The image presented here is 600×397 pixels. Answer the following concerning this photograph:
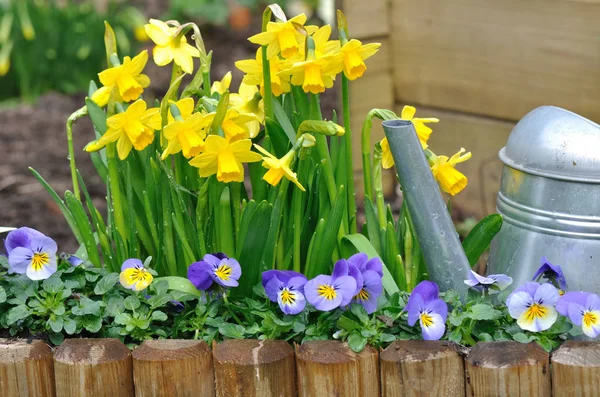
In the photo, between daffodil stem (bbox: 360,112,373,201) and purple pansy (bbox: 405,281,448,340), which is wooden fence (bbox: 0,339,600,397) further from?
daffodil stem (bbox: 360,112,373,201)

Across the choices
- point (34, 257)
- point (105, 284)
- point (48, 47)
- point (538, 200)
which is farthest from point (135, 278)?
point (48, 47)

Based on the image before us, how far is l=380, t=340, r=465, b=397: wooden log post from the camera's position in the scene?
3.95 feet

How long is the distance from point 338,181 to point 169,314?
0.34 meters

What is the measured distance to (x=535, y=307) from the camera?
1225 millimetres

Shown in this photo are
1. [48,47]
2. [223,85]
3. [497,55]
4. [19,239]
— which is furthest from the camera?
[48,47]

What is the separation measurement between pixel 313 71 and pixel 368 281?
12.2 inches

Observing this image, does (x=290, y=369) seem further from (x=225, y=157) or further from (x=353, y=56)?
(x=353, y=56)

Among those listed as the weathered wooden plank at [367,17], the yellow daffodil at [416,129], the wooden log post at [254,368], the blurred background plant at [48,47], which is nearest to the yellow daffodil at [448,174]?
the yellow daffodil at [416,129]

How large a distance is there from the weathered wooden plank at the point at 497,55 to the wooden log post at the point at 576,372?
127cm

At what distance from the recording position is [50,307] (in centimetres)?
133

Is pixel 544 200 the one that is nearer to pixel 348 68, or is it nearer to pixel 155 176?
pixel 348 68

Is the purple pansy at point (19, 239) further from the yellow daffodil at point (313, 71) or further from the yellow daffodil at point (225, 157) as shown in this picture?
the yellow daffodil at point (313, 71)

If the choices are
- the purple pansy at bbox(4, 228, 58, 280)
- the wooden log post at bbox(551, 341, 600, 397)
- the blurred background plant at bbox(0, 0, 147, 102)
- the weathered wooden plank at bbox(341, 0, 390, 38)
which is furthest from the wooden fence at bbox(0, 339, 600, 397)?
the blurred background plant at bbox(0, 0, 147, 102)

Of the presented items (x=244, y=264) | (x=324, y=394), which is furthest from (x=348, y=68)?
(x=324, y=394)
